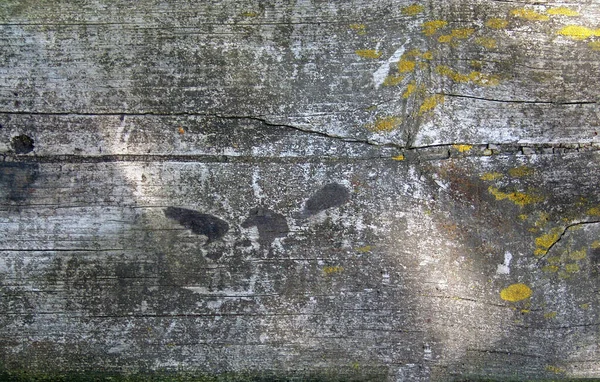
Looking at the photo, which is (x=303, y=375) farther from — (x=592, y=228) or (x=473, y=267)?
(x=592, y=228)

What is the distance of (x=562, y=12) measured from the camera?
1.86 m

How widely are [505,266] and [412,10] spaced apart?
3.68ft

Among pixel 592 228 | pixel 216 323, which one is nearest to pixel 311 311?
pixel 216 323

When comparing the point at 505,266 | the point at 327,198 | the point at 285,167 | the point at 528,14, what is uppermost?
the point at 528,14

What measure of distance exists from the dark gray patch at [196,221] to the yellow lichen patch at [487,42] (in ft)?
4.19

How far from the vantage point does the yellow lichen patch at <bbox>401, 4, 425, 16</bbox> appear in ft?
6.04

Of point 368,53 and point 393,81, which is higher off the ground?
point 368,53

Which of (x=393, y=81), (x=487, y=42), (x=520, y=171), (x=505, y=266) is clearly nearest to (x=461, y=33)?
(x=487, y=42)

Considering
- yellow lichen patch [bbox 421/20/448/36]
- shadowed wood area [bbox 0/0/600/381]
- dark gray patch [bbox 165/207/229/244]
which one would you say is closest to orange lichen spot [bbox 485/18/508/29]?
shadowed wood area [bbox 0/0/600/381]

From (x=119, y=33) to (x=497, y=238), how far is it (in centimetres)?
176

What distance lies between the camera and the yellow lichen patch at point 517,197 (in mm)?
1850

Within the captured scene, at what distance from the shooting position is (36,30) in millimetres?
1834

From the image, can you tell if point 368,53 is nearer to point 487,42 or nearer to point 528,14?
point 487,42

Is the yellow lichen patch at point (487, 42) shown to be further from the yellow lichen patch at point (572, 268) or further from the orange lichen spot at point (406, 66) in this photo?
the yellow lichen patch at point (572, 268)
